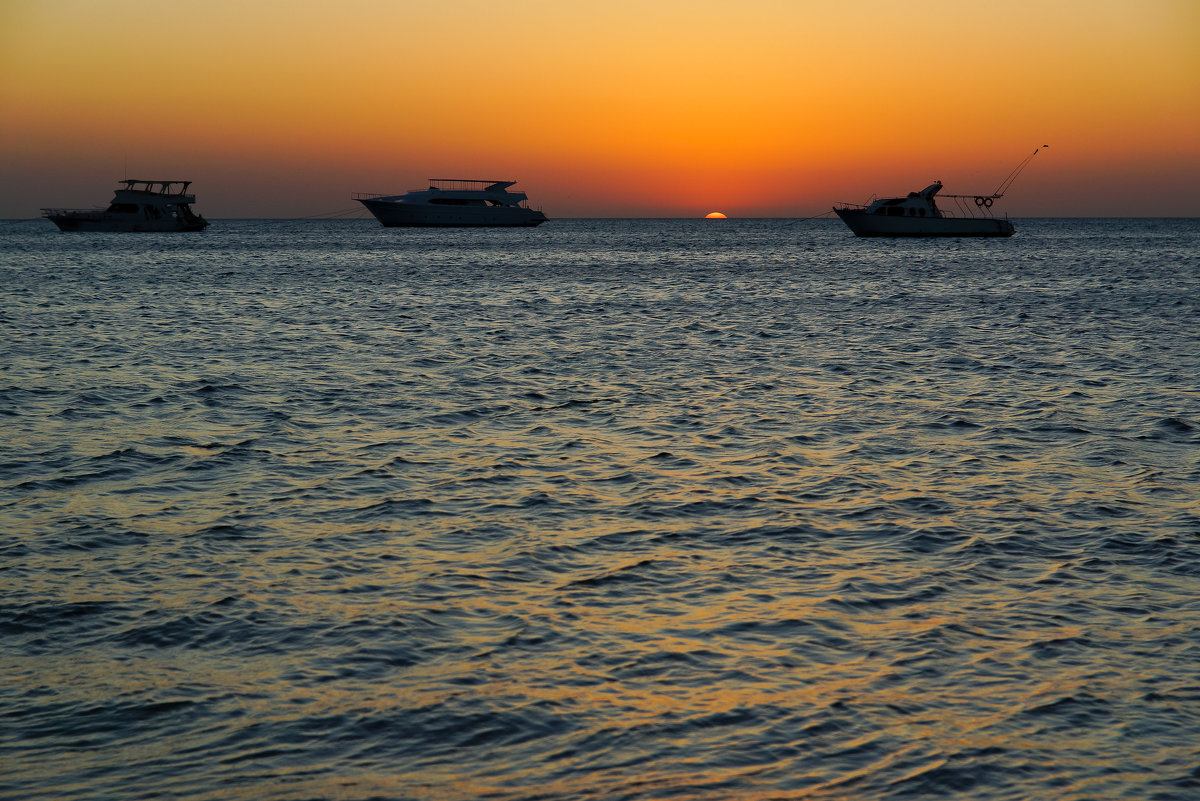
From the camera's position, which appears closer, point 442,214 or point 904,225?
point 904,225

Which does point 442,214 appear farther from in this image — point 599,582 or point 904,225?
point 599,582

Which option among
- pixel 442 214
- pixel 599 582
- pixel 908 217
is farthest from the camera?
pixel 442 214

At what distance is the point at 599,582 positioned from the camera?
9.37m

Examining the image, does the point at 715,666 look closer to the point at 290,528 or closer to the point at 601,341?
the point at 290,528

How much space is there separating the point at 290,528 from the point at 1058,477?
31.2ft

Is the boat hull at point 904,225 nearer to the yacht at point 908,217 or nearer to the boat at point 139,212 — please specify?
the yacht at point 908,217

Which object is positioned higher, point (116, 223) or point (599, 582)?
point (116, 223)

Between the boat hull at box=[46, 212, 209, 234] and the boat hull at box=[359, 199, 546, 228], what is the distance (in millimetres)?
31635

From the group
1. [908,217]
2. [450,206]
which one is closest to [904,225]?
[908,217]

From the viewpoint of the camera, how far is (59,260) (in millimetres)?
82500

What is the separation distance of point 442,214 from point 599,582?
150 m

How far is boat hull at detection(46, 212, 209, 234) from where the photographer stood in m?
126

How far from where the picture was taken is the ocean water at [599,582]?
6188mm

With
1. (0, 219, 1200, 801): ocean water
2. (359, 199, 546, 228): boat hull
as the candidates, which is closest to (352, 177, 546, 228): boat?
(359, 199, 546, 228): boat hull
